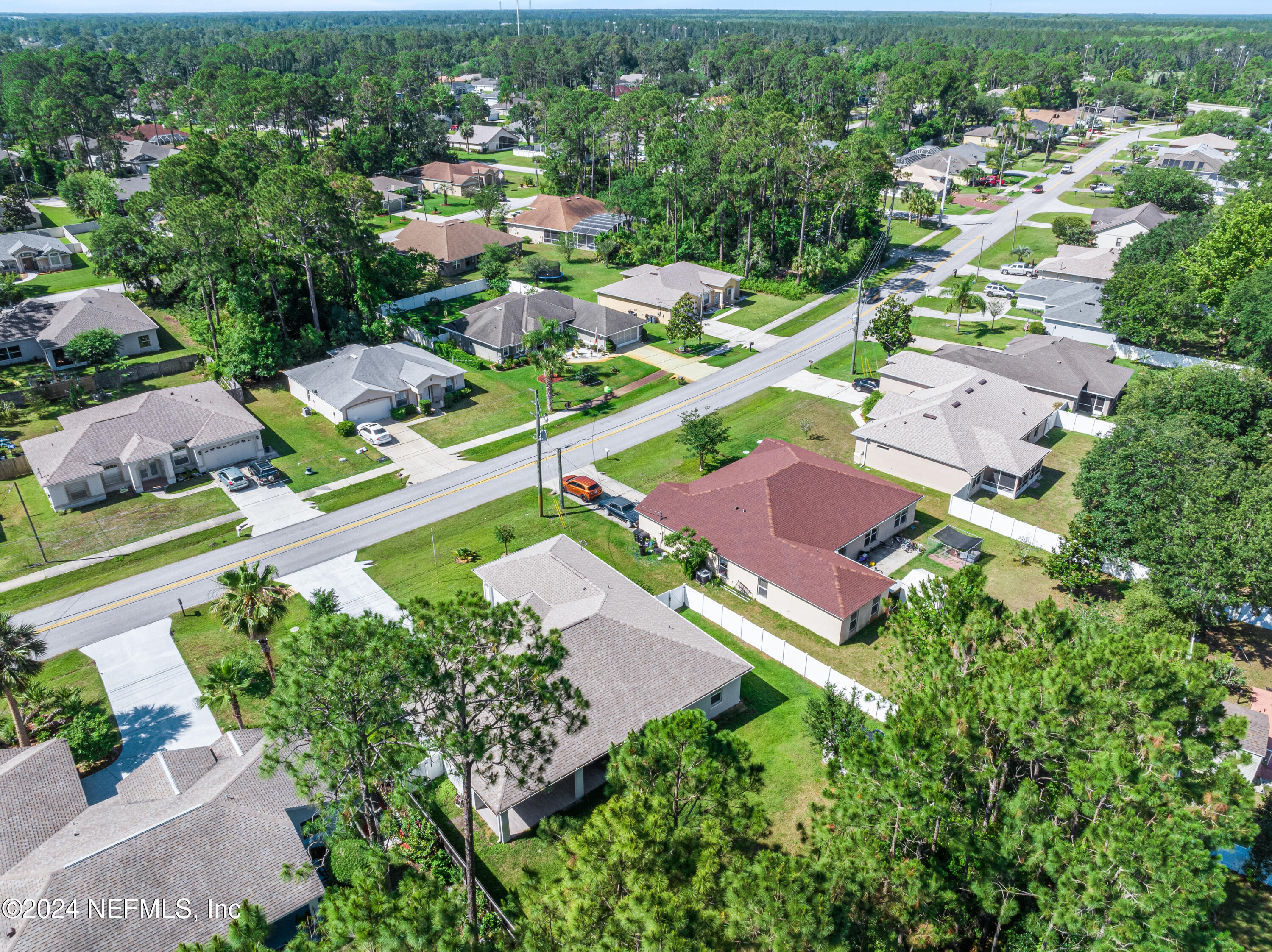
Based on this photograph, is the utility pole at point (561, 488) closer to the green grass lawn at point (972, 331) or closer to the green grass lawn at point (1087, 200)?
the green grass lawn at point (972, 331)

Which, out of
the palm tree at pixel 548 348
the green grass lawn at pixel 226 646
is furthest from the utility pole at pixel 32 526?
the palm tree at pixel 548 348

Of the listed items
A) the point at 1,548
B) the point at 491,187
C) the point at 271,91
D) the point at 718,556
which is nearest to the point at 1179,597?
the point at 718,556

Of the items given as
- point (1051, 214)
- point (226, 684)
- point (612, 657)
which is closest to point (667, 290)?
point (612, 657)

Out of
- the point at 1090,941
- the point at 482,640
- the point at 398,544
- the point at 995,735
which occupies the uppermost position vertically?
the point at 482,640

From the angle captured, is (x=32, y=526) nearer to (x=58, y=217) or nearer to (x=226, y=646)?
(x=226, y=646)

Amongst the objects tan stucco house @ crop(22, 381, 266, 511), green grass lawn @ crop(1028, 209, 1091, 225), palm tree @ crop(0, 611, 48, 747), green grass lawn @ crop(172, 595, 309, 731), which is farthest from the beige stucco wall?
green grass lawn @ crop(1028, 209, 1091, 225)

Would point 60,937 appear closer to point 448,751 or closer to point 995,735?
point 448,751
